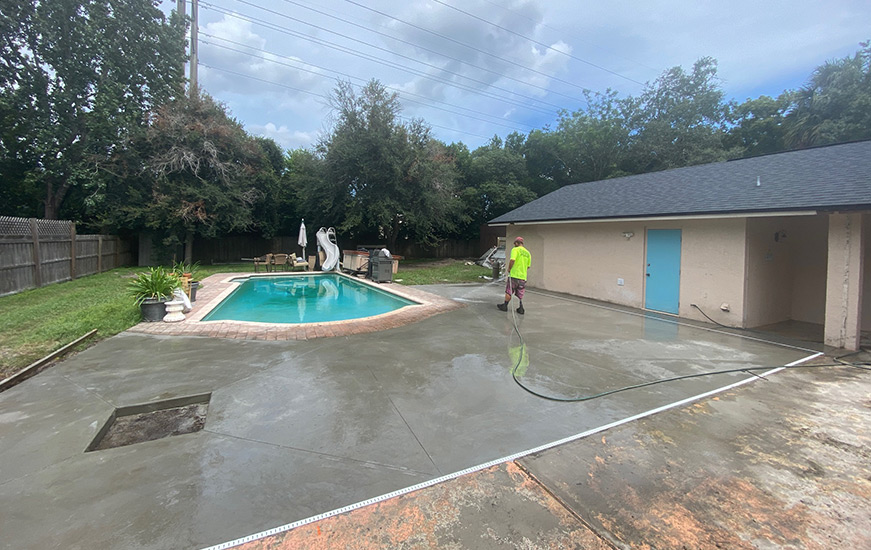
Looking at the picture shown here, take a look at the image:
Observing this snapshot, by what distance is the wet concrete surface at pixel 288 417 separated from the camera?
209 cm

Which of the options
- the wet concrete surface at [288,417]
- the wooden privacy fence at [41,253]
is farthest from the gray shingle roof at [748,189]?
the wooden privacy fence at [41,253]

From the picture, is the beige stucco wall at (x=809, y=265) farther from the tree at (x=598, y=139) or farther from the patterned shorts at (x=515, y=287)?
the tree at (x=598, y=139)

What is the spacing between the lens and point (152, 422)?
3182 mm

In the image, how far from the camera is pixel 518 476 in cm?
245

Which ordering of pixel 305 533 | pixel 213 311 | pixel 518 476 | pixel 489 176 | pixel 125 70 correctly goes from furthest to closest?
1. pixel 489 176
2. pixel 125 70
3. pixel 213 311
4. pixel 518 476
5. pixel 305 533

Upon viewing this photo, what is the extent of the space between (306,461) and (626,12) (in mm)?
16257

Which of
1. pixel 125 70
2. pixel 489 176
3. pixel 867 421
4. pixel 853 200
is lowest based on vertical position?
pixel 867 421

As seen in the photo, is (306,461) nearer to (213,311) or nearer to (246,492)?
(246,492)

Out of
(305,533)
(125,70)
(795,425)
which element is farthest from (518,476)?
(125,70)

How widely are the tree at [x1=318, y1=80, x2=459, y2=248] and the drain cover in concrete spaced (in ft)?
48.9

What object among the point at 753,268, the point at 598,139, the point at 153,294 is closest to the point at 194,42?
the point at 153,294

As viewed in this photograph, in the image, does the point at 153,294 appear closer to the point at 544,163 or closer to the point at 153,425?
the point at 153,425

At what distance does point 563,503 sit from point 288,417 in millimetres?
2259

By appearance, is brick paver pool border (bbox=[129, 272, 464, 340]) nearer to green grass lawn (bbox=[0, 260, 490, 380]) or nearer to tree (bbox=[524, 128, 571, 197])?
green grass lawn (bbox=[0, 260, 490, 380])
